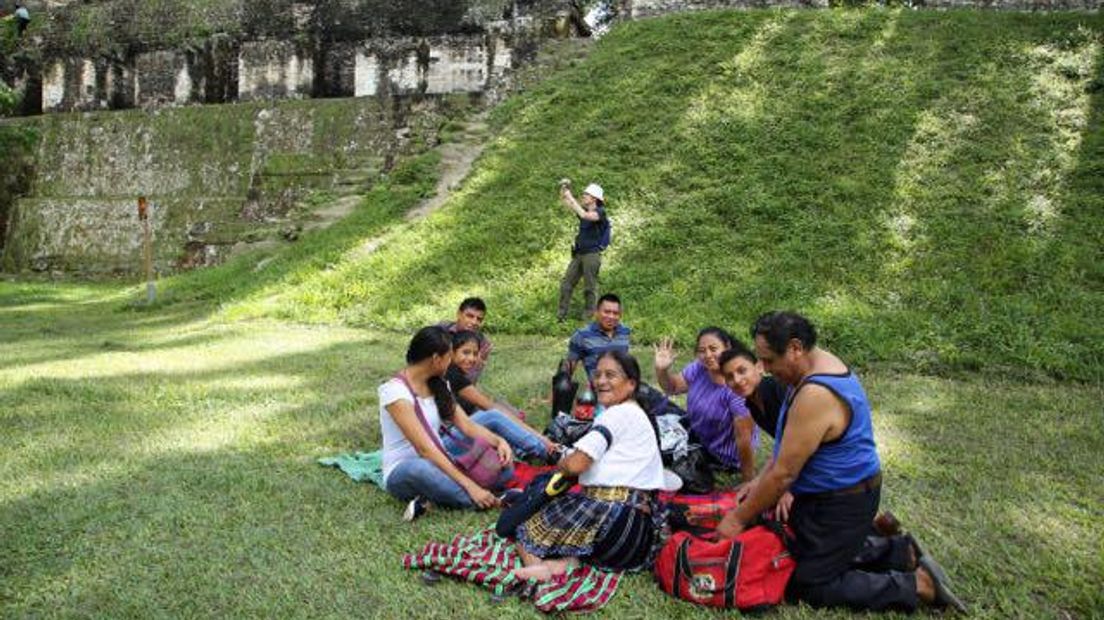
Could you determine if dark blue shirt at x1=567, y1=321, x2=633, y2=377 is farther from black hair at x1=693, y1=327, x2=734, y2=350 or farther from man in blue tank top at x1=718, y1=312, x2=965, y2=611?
man in blue tank top at x1=718, y1=312, x2=965, y2=611

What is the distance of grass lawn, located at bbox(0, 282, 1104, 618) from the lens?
8.52 feet

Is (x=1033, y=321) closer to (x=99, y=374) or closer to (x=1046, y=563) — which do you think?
(x=1046, y=563)

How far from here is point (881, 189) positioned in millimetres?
8906

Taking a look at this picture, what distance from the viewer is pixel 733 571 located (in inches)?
100

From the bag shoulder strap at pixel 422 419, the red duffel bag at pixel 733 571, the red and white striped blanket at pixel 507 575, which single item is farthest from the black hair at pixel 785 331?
the bag shoulder strap at pixel 422 419

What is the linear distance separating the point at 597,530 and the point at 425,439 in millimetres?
970

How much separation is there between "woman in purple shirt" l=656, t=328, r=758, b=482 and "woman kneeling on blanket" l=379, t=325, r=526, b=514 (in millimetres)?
994

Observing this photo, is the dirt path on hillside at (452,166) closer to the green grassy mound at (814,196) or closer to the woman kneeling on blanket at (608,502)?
the green grassy mound at (814,196)

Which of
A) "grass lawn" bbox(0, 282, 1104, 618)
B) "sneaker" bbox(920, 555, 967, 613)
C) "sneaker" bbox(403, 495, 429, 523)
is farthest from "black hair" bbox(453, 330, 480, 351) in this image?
"sneaker" bbox(920, 555, 967, 613)

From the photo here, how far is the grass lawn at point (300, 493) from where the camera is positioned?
8.52 feet

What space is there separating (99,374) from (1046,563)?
19.9 feet

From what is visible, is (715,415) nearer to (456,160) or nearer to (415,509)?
(415,509)

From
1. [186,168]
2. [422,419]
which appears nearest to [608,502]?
[422,419]

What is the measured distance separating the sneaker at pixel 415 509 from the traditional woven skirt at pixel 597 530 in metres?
0.59
